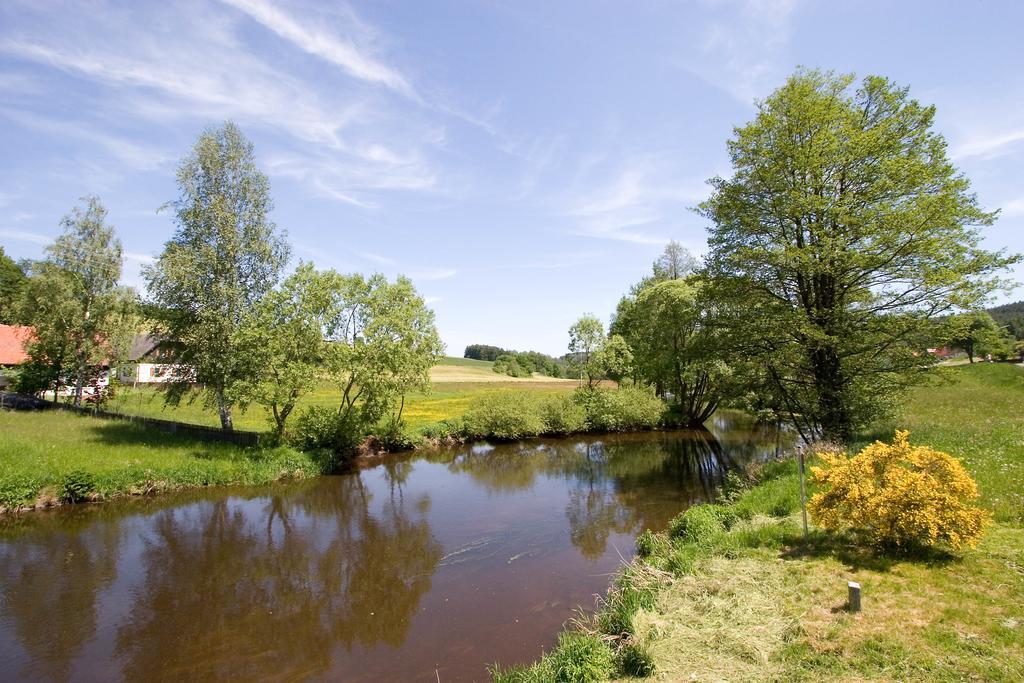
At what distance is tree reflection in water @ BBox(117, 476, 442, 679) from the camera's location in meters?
9.06

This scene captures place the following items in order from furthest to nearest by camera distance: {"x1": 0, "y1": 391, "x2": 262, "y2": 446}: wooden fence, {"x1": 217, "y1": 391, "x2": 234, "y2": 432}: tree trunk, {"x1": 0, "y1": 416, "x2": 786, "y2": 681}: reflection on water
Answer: {"x1": 217, "y1": 391, "x2": 234, "y2": 432}: tree trunk < {"x1": 0, "y1": 391, "x2": 262, "y2": 446}: wooden fence < {"x1": 0, "y1": 416, "x2": 786, "y2": 681}: reflection on water

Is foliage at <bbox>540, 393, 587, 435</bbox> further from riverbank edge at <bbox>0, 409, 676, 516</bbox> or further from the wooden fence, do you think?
the wooden fence

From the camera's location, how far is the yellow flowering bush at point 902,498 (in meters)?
7.89

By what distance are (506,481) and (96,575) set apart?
14.5 m

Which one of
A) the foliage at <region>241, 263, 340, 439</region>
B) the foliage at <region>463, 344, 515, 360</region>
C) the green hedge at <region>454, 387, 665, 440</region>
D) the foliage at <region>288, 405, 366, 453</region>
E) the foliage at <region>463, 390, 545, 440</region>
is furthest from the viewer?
the foliage at <region>463, 344, 515, 360</region>

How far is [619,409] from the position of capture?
3578cm

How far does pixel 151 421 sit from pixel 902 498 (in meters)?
30.3

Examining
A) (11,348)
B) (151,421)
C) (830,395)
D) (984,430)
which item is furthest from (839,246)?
(11,348)

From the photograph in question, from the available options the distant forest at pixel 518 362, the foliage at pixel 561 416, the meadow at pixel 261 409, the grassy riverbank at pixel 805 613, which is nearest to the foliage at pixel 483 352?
the distant forest at pixel 518 362

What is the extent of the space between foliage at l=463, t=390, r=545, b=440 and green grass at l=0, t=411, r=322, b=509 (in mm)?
11618

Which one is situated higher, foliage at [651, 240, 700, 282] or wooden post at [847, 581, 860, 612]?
foliage at [651, 240, 700, 282]

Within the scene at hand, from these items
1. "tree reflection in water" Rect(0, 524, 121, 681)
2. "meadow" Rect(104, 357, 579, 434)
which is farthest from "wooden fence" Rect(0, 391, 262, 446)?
"tree reflection in water" Rect(0, 524, 121, 681)

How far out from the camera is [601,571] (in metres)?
12.4

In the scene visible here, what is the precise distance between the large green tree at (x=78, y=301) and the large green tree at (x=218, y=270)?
30.0 ft
